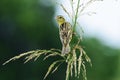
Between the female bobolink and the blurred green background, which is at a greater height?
the female bobolink

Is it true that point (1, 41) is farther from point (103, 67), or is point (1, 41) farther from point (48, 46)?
point (103, 67)

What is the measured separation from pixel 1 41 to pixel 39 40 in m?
1.96

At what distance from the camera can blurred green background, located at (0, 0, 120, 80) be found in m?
28.8

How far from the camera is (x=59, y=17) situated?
3.32m

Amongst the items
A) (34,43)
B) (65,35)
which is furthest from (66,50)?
(34,43)

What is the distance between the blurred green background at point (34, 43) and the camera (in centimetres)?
2881

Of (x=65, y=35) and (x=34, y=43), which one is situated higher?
(x=65, y=35)

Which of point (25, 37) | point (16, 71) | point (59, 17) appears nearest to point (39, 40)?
point (25, 37)

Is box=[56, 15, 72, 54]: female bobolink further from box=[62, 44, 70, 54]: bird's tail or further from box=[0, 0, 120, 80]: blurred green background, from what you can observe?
box=[0, 0, 120, 80]: blurred green background

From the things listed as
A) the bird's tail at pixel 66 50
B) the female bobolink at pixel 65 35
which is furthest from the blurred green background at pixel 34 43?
the bird's tail at pixel 66 50

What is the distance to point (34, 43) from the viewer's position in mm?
30203

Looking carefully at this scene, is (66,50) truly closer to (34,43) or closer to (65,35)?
(65,35)

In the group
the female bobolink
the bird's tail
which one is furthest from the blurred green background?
the bird's tail

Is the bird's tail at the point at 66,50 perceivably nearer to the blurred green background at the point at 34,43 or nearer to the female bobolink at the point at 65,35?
the female bobolink at the point at 65,35
